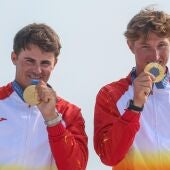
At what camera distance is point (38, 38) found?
6309 mm

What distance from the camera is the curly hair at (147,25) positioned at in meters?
6.17

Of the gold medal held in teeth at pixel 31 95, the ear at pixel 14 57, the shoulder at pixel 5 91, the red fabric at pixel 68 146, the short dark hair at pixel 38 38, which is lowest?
the red fabric at pixel 68 146

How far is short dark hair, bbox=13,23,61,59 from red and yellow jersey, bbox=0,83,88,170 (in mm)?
502

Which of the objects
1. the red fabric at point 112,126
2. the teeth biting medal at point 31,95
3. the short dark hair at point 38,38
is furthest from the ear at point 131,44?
the teeth biting medal at point 31,95

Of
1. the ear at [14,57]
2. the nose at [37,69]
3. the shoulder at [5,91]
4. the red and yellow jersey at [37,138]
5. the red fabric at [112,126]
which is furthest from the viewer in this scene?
the ear at [14,57]

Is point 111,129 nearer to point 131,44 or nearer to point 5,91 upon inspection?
point 131,44

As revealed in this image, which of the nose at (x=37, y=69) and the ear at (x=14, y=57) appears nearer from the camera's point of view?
the nose at (x=37, y=69)

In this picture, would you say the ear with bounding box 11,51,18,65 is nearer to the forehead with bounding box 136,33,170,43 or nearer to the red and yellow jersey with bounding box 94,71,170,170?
the red and yellow jersey with bounding box 94,71,170,170

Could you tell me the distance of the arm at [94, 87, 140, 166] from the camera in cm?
569

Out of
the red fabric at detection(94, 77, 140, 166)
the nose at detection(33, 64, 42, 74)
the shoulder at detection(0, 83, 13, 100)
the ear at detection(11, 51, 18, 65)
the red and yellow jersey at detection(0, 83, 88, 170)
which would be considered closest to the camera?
the red fabric at detection(94, 77, 140, 166)

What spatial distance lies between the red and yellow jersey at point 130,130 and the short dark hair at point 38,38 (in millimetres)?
712

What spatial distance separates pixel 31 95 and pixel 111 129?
33.5 inches

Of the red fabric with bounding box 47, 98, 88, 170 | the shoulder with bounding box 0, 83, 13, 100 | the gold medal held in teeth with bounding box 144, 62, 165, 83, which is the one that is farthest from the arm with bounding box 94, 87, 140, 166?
the shoulder with bounding box 0, 83, 13, 100

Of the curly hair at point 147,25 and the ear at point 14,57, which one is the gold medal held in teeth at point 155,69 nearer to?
the curly hair at point 147,25
